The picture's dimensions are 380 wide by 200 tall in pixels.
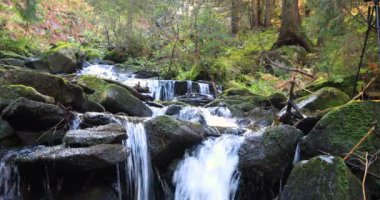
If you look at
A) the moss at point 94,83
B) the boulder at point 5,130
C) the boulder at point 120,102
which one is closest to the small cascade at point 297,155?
the boulder at point 120,102

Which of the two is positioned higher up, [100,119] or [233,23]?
[233,23]

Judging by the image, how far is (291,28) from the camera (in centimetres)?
1411

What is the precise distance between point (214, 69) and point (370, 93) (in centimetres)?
712

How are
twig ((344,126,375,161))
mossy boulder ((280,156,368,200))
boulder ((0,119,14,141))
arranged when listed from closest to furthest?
1. mossy boulder ((280,156,368,200))
2. twig ((344,126,375,161))
3. boulder ((0,119,14,141))

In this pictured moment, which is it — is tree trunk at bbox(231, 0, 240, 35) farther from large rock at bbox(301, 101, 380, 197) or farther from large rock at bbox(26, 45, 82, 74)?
large rock at bbox(301, 101, 380, 197)

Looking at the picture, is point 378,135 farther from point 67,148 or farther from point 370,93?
point 67,148

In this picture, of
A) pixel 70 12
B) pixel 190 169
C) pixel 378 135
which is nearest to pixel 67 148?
pixel 190 169

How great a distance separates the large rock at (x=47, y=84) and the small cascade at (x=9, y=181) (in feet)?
6.53

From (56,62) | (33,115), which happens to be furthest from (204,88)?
(33,115)

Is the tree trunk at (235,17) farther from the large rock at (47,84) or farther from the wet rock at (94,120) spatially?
the wet rock at (94,120)

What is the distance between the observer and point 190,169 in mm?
5871

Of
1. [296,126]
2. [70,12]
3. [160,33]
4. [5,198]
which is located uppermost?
[70,12]

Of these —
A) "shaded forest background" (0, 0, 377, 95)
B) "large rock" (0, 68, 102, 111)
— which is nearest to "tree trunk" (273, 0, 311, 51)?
"shaded forest background" (0, 0, 377, 95)

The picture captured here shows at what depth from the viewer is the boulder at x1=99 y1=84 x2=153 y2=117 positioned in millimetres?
7781
